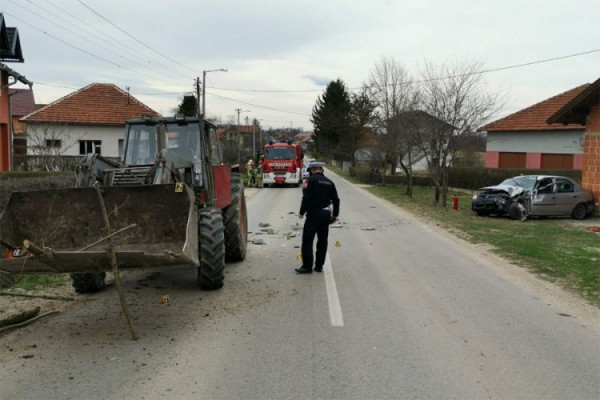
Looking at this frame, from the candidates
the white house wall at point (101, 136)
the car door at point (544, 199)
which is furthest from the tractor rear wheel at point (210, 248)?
the white house wall at point (101, 136)

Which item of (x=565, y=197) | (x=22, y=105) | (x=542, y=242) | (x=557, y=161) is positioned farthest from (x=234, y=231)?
(x=22, y=105)

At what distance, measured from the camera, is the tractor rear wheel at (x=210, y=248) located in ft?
22.6

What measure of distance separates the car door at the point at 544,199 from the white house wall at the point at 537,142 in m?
14.8

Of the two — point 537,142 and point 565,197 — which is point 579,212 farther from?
point 537,142

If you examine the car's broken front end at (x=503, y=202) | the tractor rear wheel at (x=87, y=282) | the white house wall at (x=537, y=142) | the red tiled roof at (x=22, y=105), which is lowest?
the tractor rear wheel at (x=87, y=282)

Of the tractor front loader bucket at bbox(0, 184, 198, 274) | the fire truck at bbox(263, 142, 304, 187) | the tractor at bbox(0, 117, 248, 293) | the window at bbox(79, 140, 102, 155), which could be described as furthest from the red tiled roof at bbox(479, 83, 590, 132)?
the tractor front loader bucket at bbox(0, 184, 198, 274)

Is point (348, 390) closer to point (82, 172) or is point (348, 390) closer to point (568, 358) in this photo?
point (568, 358)

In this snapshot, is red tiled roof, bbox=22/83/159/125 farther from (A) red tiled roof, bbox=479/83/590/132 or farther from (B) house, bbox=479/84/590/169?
(A) red tiled roof, bbox=479/83/590/132

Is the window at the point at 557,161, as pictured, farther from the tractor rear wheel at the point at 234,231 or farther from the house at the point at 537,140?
the tractor rear wheel at the point at 234,231

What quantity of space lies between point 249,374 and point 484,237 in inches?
395

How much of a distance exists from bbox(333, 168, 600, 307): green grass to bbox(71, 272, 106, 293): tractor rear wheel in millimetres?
6572

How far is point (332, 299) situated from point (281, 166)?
88.6ft

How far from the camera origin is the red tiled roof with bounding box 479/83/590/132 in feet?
110

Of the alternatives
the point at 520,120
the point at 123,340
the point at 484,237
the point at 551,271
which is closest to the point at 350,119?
the point at 520,120
